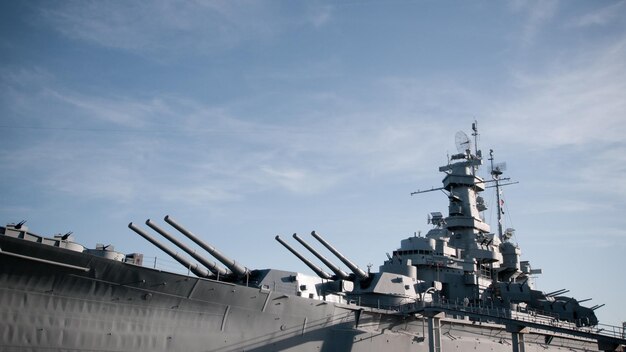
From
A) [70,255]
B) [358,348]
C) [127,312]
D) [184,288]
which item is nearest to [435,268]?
[358,348]

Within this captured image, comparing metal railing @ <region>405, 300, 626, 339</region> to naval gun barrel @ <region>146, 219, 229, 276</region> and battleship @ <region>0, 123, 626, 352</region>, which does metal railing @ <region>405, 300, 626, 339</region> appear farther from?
naval gun barrel @ <region>146, 219, 229, 276</region>

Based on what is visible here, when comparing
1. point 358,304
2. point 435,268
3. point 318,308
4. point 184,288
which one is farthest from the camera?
point 435,268

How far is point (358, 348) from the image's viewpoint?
20984 mm

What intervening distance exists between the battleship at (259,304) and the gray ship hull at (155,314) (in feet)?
0.10

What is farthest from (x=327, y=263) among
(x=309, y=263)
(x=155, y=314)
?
(x=155, y=314)

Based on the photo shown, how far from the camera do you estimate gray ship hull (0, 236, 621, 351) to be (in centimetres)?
1432

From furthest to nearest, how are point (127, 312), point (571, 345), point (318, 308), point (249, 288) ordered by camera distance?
point (571, 345) < point (318, 308) < point (249, 288) < point (127, 312)

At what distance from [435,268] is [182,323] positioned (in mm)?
16539

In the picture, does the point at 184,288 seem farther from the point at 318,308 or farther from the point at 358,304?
the point at 358,304

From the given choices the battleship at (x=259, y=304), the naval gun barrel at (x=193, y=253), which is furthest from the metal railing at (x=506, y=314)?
the naval gun barrel at (x=193, y=253)

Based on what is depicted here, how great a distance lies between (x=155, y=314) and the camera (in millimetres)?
16438

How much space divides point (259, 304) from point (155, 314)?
149 inches

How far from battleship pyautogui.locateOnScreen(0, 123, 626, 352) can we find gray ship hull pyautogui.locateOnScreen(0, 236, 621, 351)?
0.03m

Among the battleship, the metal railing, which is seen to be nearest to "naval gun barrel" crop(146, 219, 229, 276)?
the battleship
